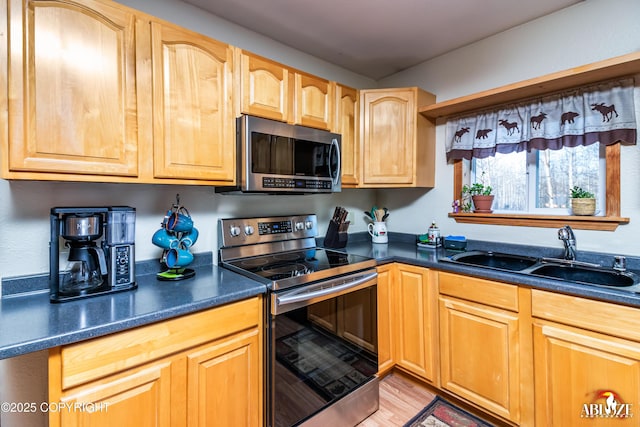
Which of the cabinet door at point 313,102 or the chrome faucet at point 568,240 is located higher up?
the cabinet door at point 313,102

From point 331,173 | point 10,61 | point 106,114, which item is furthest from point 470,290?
point 10,61

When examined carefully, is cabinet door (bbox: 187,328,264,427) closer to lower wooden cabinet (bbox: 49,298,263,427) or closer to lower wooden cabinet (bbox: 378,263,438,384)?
lower wooden cabinet (bbox: 49,298,263,427)

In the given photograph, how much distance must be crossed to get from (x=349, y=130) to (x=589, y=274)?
1.70m

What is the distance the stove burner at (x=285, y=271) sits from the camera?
150cm

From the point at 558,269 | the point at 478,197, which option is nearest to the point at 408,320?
the point at 558,269

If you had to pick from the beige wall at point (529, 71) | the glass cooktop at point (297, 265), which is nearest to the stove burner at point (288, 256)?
the glass cooktop at point (297, 265)

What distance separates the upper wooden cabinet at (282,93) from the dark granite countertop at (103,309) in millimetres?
945

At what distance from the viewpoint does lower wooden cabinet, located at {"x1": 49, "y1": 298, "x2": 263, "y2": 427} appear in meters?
0.96

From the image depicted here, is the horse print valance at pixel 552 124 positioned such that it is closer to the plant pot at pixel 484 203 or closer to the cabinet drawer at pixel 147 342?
the plant pot at pixel 484 203

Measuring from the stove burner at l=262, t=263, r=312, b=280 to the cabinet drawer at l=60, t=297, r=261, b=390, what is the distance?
191mm

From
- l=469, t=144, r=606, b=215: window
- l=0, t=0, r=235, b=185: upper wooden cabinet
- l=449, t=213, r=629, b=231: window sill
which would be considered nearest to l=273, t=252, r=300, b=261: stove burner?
l=0, t=0, r=235, b=185: upper wooden cabinet

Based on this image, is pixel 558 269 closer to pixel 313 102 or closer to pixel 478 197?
pixel 478 197

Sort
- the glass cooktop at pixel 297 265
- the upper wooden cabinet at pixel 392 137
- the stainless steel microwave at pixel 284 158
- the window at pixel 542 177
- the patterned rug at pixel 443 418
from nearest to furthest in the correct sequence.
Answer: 1. the glass cooktop at pixel 297 265
2. the stainless steel microwave at pixel 284 158
3. the patterned rug at pixel 443 418
4. the window at pixel 542 177
5. the upper wooden cabinet at pixel 392 137
